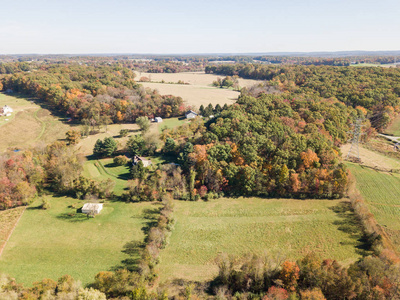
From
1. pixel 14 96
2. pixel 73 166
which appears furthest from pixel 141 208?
pixel 14 96

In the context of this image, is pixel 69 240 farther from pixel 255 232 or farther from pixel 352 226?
pixel 352 226

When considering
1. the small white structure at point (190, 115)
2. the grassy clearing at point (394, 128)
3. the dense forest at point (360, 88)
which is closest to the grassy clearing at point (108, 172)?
the small white structure at point (190, 115)

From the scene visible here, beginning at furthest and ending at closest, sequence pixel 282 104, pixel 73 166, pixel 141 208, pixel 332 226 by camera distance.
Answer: pixel 282 104 < pixel 73 166 < pixel 141 208 < pixel 332 226

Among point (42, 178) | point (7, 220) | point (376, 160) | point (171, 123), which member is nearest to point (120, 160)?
point (42, 178)

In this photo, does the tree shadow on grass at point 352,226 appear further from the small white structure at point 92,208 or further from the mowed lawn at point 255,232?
the small white structure at point 92,208

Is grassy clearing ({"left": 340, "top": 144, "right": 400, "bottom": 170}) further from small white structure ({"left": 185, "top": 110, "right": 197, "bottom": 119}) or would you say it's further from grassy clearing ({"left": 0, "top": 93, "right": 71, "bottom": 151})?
grassy clearing ({"left": 0, "top": 93, "right": 71, "bottom": 151})

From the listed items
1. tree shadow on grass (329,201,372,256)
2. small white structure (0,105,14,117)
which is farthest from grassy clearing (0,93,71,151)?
tree shadow on grass (329,201,372,256)

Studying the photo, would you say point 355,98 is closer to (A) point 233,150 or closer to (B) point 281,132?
(B) point 281,132
